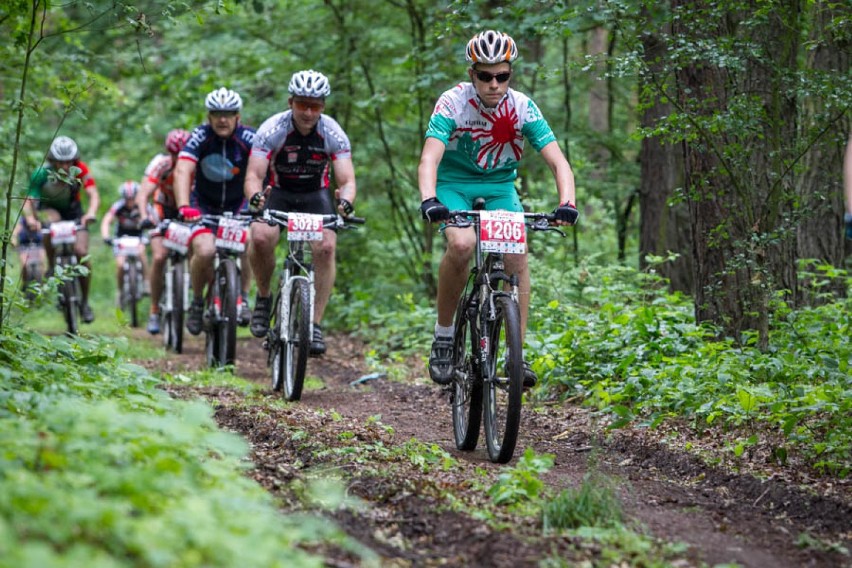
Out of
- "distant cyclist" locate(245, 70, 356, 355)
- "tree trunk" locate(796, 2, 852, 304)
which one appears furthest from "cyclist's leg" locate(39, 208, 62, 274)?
"tree trunk" locate(796, 2, 852, 304)

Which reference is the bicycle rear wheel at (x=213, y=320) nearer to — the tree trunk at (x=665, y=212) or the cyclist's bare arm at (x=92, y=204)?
the cyclist's bare arm at (x=92, y=204)

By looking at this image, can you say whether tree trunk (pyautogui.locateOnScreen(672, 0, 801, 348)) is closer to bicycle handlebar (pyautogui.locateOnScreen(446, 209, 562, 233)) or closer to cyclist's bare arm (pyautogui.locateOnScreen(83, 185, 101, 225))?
bicycle handlebar (pyautogui.locateOnScreen(446, 209, 562, 233))

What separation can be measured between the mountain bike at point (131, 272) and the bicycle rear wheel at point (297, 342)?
7953 millimetres

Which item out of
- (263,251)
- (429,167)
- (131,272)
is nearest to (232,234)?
(263,251)

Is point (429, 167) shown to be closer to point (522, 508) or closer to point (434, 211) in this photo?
point (434, 211)

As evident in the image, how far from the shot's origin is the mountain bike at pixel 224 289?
9.38 meters

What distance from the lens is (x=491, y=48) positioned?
6027 millimetres

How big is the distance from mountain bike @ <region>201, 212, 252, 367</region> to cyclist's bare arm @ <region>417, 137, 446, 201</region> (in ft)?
10.9

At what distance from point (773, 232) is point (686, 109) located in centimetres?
117

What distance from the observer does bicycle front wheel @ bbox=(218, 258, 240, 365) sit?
30.9 feet

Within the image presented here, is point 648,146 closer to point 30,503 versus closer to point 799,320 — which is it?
point 799,320

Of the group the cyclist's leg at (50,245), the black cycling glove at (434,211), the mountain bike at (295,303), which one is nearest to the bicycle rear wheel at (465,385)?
the black cycling glove at (434,211)

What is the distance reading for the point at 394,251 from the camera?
14672 mm

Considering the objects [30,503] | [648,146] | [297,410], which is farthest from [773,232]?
[30,503]
